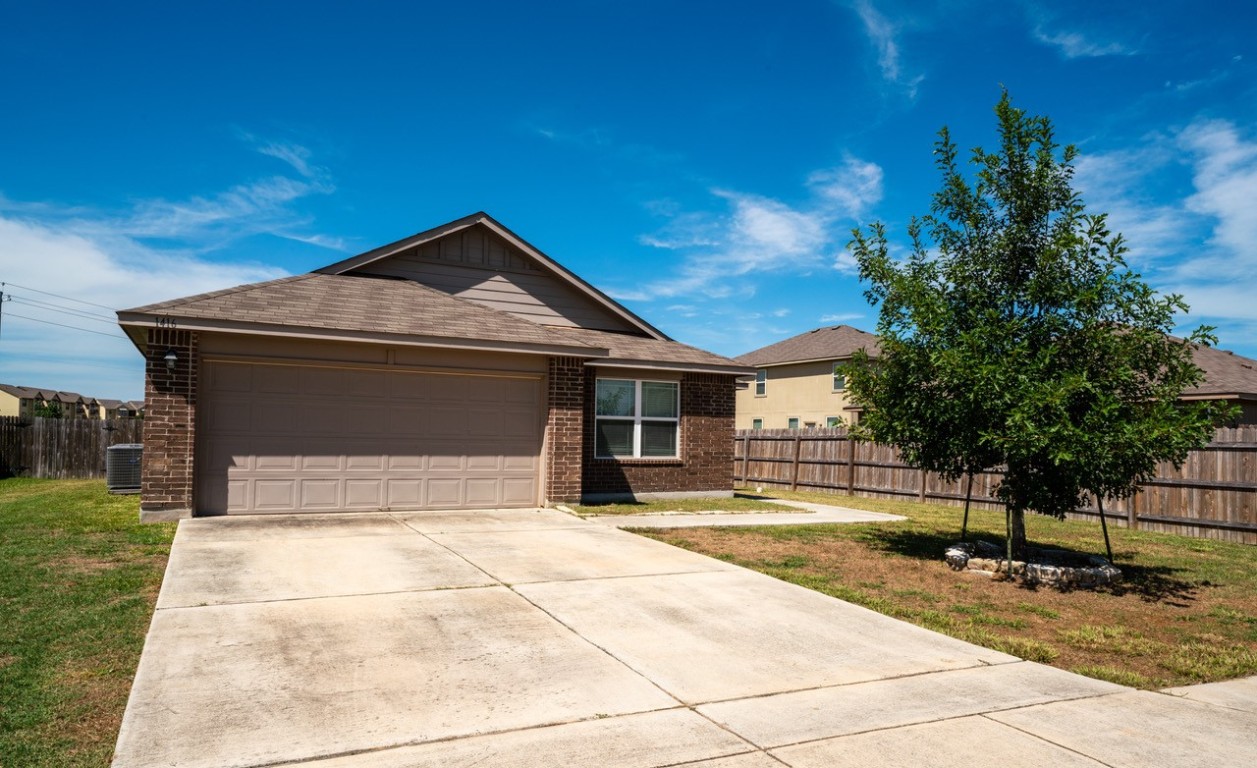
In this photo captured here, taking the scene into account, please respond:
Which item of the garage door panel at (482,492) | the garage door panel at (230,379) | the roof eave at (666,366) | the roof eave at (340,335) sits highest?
the roof eave at (340,335)

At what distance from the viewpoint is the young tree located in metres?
8.35

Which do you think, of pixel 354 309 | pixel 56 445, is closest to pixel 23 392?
pixel 56 445

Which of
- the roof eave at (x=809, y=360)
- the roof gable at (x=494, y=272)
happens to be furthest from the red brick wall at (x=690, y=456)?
the roof eave at (x=809, y=360)

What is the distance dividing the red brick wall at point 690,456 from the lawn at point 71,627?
7347mm

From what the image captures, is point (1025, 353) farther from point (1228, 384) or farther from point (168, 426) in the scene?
point (1228, 384)

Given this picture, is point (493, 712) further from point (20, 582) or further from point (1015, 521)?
point (1015, 521)

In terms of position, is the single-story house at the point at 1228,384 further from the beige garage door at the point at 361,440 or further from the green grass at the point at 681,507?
the beige garage door at the point at 361,440

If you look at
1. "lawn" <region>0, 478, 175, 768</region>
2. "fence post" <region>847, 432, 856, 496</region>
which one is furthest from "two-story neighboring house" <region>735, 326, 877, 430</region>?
"lawn" <region>0, 478, 175, 768</region>

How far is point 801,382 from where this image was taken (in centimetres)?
3581

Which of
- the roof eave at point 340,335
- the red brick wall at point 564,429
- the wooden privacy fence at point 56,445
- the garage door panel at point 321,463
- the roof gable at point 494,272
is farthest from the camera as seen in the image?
the wooden privacy fence at point 56,445

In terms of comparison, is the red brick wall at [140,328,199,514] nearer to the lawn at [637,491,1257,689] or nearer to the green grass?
the green grass

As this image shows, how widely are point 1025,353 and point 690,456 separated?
872cm

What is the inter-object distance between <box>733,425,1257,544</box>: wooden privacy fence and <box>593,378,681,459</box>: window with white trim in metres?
4.03

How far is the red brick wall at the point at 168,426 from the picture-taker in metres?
11.7
